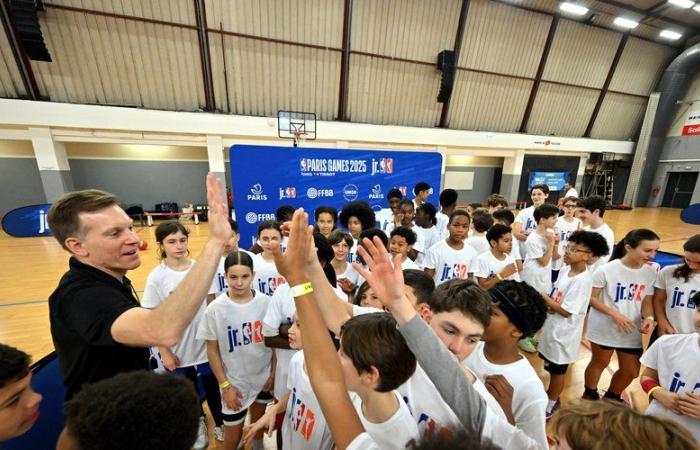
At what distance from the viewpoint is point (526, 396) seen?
1312 millimetres

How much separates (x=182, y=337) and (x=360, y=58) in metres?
10.6

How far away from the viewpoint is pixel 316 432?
1353 mm

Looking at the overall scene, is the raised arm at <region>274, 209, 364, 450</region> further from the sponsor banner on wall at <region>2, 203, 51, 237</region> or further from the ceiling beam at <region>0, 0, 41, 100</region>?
the ceiling beam at <region>0, 0, 41, 100</region>

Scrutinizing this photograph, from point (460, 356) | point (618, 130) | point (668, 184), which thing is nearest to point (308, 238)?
point (460, 356)

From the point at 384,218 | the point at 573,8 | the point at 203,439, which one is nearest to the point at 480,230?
the point at 384,218

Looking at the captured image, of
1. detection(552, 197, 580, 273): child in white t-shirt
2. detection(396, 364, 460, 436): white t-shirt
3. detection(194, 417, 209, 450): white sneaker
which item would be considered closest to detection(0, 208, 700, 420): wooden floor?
detection(552, 197, 580, 273): child in white t-shirt

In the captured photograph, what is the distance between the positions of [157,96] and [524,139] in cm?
1550

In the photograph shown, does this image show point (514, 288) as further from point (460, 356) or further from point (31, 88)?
point (31, 88)

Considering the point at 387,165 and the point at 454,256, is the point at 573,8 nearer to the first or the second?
the point at 387,165

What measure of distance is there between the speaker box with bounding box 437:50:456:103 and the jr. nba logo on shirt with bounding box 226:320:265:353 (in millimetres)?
11741

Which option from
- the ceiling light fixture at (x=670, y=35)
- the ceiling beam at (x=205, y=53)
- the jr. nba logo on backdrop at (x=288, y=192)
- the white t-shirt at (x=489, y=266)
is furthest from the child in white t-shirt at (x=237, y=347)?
the ceiling light fixture at (x=670, y=35)

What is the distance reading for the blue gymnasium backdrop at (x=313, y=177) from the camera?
5.07m

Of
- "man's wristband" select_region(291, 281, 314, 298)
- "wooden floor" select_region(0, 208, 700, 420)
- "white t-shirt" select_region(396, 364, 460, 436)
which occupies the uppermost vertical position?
"man's wristband" select_region(291, 281, 314, 298)

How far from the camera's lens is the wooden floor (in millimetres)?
3395
